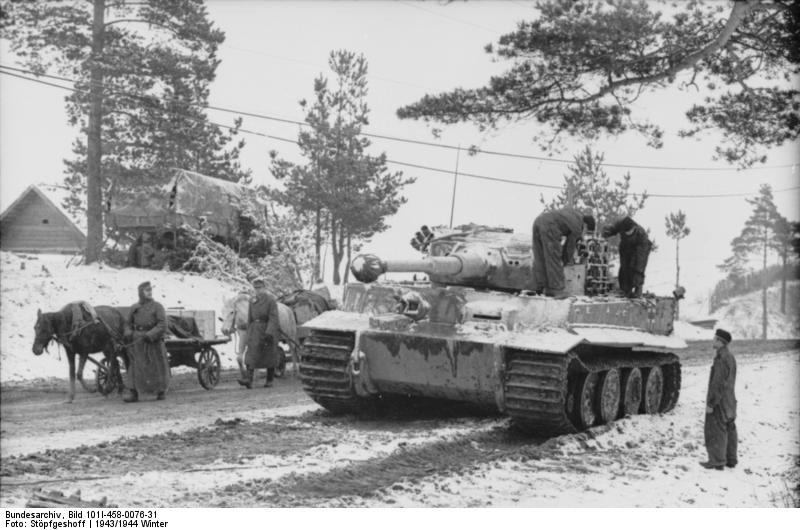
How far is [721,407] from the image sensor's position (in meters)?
9.54

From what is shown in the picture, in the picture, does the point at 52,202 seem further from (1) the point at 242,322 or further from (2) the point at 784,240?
(2) the point at 784,240

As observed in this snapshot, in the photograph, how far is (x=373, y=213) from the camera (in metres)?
18.8

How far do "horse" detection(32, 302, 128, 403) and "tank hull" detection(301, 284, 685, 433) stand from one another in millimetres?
3401

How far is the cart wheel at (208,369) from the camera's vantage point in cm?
1473

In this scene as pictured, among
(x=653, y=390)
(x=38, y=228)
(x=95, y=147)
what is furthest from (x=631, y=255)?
(x=38, y=228)

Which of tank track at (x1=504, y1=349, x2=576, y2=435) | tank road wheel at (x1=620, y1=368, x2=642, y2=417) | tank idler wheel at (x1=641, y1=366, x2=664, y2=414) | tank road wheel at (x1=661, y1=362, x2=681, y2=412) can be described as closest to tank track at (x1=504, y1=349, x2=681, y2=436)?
tank track at (x1=504, y1=349, x2=576, y2=435)

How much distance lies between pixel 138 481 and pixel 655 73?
867 centimetres

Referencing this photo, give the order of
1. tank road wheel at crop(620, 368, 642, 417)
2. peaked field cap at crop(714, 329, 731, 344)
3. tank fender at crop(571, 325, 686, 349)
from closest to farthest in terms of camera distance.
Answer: peaked field cap at crop(714, 329, 731, 344), tank fender at crop(571, 325, 686, 349), tank road wheel at crop(620, 368, 642, 417)

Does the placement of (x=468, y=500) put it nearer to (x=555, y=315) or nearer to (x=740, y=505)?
(x=740, y=505)

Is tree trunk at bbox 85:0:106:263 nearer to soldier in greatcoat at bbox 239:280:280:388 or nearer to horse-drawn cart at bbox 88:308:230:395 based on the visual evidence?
horse-drawn cart at bbox 88:308:230:395

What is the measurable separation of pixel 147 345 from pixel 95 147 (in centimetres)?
1015

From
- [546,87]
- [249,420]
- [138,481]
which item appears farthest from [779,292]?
[138,481]

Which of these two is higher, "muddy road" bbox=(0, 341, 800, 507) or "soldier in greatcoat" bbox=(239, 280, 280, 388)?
"soldier in greatcoat" bbox=(239, 280, 280, 388)

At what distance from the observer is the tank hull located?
1011 centimetres
